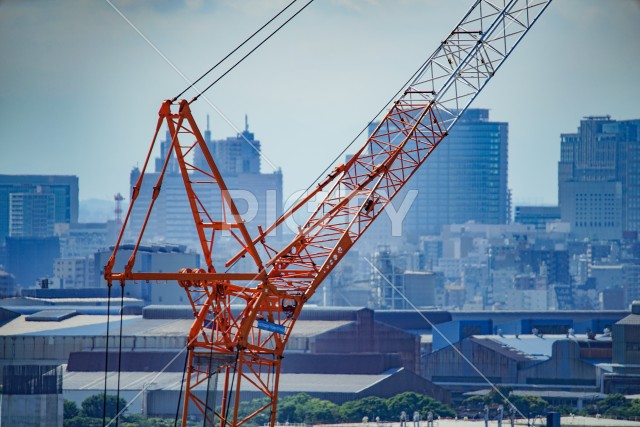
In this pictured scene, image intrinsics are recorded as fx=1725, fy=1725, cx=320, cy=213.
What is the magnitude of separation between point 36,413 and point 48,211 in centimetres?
13772

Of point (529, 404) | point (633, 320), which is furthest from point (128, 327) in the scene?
point (633, 320)

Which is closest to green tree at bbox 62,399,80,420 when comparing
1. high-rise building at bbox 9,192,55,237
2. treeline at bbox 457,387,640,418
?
treeline at bbox 457,387,640,418

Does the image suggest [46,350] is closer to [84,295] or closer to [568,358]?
[568,358]

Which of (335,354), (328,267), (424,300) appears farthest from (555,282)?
(328,267)

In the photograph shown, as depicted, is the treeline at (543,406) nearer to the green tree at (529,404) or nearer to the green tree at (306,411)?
the green tree at (529,404)

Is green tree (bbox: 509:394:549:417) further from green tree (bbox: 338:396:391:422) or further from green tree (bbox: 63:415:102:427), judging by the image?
green tree (bbox: 63:415:102:427)

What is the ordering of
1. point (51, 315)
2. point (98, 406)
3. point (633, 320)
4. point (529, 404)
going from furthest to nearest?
point (51, 315) → point (633, 320) → point (529, 404) → point (98, 406)

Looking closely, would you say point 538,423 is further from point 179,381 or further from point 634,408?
point 179,381

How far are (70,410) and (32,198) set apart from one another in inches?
4870

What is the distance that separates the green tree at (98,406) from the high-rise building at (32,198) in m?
112

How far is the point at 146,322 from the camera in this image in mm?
76250

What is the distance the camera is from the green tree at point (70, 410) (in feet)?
185

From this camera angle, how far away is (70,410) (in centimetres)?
5709

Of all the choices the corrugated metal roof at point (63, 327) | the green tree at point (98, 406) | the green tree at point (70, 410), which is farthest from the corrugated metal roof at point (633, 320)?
the green tree at point (70, 410)
